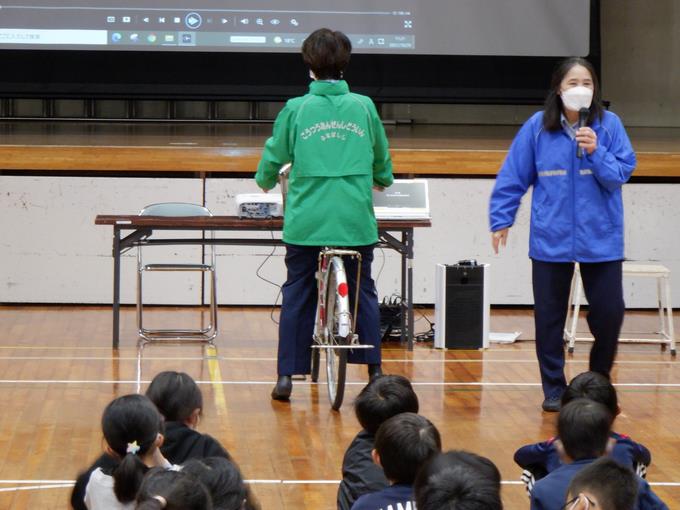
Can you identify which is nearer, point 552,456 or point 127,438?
point 127,438

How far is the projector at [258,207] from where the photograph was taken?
647 centimetres

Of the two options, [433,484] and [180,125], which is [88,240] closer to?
[180,125]

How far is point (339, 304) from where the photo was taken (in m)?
4.99

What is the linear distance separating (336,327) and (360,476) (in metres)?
1.88

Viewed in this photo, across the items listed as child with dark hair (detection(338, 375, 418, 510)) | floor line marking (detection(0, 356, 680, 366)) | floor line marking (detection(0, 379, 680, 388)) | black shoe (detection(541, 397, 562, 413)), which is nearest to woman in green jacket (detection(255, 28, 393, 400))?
floor line marking (detection(0, 379, 680, 388))

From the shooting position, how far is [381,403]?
11.2 feet

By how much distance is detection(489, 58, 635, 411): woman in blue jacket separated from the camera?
5059 millimetres

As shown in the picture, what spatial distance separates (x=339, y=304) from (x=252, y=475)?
93cm

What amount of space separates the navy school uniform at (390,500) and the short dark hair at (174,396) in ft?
2.28

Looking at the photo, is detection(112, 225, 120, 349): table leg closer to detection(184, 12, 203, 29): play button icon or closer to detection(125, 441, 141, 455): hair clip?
detection(184, 12, 203, 29): play button icon

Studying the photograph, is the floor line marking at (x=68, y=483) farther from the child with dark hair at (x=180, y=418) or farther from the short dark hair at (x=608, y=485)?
the short dark hair at (x=608, y=485)

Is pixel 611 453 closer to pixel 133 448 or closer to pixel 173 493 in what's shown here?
pixel 133 448

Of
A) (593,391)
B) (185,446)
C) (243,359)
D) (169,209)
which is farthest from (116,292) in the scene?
(593,391)

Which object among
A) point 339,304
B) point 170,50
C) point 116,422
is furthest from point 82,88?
point 116,422
